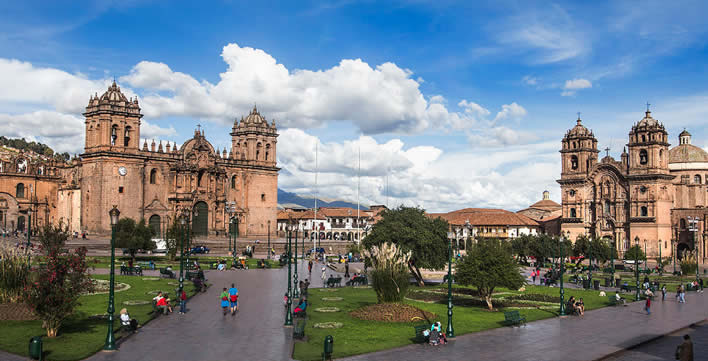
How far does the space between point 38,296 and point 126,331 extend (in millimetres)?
3315

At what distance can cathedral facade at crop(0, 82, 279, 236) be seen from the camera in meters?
69.4

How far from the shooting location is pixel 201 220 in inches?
3054

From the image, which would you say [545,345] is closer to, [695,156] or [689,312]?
[689,312]

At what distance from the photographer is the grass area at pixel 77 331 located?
1909 centimetres

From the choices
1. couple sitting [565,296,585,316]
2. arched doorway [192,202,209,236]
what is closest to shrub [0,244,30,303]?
couple sitting [565,296,585,316]

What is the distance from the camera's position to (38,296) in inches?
826

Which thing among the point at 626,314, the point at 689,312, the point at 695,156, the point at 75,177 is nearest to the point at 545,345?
the point at 626,314

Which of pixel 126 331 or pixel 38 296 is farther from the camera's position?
pixel 126 331

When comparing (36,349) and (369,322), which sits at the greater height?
(36,349)

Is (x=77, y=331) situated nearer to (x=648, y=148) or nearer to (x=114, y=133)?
(x=114, y=133)

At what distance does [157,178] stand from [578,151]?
63.2 metres

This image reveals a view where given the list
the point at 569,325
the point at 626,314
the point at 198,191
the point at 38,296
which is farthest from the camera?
the point at 198,191

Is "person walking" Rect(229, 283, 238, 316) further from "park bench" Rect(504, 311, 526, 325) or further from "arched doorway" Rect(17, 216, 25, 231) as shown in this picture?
"arched doorway" Rect(17, 216, 25, 231)

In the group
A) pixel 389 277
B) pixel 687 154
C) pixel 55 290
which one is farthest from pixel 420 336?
pixel 687 154
